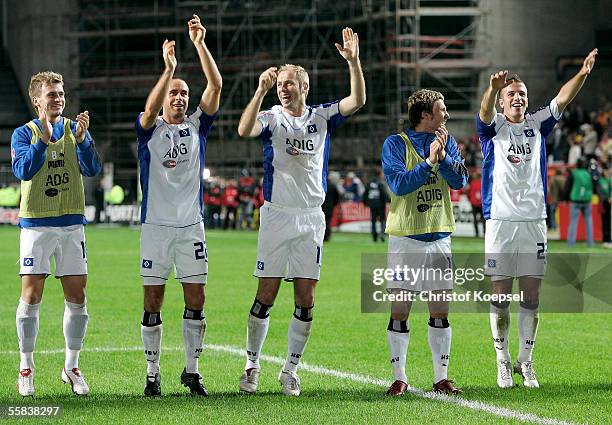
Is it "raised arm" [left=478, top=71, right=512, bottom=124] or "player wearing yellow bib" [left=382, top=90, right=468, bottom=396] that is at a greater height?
"raised arm" [left=478, top=71, right=512, bottom=124]

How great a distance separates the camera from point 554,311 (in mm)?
14945

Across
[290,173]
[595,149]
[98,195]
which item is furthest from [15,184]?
[290,173]

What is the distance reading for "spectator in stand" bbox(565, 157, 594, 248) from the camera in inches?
1059

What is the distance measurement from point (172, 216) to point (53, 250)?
2.94ft

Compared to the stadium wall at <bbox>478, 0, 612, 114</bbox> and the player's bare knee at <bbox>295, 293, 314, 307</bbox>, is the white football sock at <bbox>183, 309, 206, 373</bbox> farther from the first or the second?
the stadium wall at <bbox>478, 0, 612, 114</bbox>

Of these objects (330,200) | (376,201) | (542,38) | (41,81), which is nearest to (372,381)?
(41,81)

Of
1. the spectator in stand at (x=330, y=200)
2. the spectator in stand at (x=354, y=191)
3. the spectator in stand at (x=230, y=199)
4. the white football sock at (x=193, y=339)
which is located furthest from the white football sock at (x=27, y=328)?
the spectator in stand at (x=230, y=199)

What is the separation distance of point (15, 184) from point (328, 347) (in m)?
39.8

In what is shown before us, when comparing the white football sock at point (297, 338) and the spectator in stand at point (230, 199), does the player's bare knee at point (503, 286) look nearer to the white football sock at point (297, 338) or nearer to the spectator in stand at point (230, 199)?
the white football sock at point (297, 338)

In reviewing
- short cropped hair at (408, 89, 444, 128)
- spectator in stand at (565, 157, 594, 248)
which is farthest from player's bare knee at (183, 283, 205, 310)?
spectator in stand at (565, 157, 594, 248)

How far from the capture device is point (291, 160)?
867 cm

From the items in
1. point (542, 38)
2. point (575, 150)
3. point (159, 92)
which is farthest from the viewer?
point (542, 38)

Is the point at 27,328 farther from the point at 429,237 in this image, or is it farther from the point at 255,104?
the point at 429,237

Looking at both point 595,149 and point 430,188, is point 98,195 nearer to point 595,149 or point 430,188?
point 595,149
